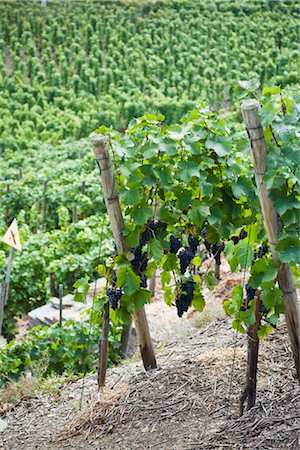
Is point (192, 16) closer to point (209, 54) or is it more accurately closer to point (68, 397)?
point (209, 54)

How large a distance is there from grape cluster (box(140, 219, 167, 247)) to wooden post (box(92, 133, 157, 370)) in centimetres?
16

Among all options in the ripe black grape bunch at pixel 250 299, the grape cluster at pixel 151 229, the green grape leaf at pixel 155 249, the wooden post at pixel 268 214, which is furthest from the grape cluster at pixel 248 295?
the grape cluster at pixel 151 229

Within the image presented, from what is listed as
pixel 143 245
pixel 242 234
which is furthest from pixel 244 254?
pixel 143 245

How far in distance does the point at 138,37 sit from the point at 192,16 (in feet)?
9.51

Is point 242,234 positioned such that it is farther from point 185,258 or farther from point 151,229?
point 151,229

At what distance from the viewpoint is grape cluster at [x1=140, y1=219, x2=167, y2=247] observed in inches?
201

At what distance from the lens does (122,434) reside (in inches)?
199

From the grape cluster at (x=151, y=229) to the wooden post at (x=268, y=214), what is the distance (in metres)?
0.85

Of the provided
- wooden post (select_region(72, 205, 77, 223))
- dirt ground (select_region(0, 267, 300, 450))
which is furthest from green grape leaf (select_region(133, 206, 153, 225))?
wooden post (select_region(72, 205, 77, 223))

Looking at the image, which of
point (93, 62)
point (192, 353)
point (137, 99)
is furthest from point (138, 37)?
point (192, 353)

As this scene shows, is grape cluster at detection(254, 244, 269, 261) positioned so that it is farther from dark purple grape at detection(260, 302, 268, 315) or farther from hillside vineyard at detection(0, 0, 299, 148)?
hillside vineyard at detection(0, 0, 299, 148)

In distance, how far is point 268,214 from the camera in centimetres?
445

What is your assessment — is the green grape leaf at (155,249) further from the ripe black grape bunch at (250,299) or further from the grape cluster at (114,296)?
the ripe black grape bunch at (250,299)

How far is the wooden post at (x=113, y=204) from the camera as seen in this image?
4996 mm
